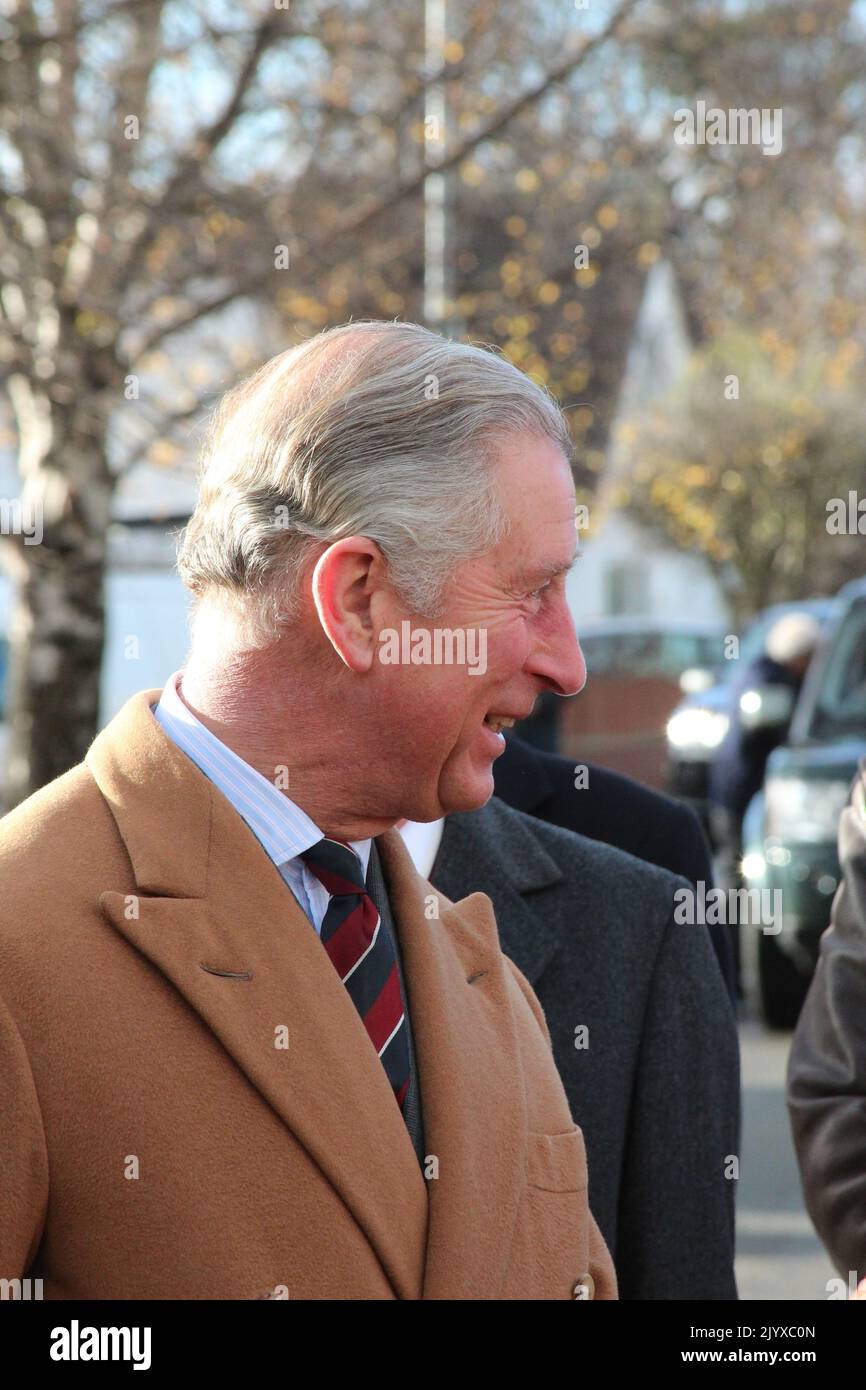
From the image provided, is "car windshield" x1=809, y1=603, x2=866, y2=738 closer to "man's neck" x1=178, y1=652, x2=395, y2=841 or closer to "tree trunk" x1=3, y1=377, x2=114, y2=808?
"tree trunk" x1=3, y1=377, x2=114, y2=808

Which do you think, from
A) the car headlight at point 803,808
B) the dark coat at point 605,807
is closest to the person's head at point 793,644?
the car headlight at point 803,808

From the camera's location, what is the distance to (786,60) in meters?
28.0

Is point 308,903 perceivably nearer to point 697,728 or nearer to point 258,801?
point 258,801

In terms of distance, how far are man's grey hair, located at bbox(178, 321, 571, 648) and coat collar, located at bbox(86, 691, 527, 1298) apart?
20 cm

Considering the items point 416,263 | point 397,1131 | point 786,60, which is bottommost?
point 397,1131

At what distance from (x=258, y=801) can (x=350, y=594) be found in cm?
23

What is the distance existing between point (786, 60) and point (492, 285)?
13482mm

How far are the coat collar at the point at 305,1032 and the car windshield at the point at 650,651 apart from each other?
2081cm

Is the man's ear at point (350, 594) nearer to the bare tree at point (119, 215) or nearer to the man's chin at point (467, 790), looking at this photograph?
the man's chin at point (467, 790)

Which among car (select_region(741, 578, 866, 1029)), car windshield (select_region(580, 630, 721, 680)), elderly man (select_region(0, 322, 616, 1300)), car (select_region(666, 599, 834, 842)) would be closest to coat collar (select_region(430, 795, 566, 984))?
elderly man (select_region(0, 322, 616, 1300))

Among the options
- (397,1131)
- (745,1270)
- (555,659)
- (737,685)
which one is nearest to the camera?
(397,1131)

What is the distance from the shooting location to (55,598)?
33.1 feet

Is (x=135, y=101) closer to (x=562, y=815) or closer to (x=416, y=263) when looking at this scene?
(x=416, y=263)
